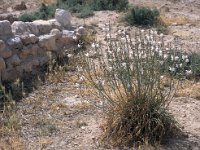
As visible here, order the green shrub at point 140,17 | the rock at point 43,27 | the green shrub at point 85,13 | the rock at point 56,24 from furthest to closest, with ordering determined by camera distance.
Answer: the green shrub at point 85,13 < the green shrub at point 140,17 < the rock at point 56,24 < the rock at point 43,27

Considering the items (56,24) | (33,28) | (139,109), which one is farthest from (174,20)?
(139,109)

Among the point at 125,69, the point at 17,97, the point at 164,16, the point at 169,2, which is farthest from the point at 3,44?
the point at 169,2

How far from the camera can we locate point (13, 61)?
7238 mm

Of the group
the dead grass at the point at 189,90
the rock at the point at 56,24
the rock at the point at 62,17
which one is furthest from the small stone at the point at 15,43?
the dead grass at the point at 189,90

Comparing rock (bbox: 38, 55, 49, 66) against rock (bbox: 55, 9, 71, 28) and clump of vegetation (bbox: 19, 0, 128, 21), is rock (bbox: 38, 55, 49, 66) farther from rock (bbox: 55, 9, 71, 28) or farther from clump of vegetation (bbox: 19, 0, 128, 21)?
clump of vegetation (bbox: 19, 0, 128, 21)

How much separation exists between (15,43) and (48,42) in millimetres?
805

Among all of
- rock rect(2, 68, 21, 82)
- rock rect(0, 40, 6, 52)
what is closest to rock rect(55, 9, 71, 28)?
rock rect(2, 68, 21, 82)

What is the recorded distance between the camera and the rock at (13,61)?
718 centimetres

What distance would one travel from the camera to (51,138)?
5.67 m

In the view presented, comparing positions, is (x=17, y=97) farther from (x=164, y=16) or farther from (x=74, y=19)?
(x=164, y=16)

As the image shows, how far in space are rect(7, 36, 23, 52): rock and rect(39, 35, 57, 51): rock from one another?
1.65 feet

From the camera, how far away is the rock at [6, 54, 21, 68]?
23.6ft

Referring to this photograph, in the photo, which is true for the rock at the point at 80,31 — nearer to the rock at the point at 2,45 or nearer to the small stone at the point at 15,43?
the small stone at the point at 15,43

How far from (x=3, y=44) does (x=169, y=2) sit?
7.19 meters
